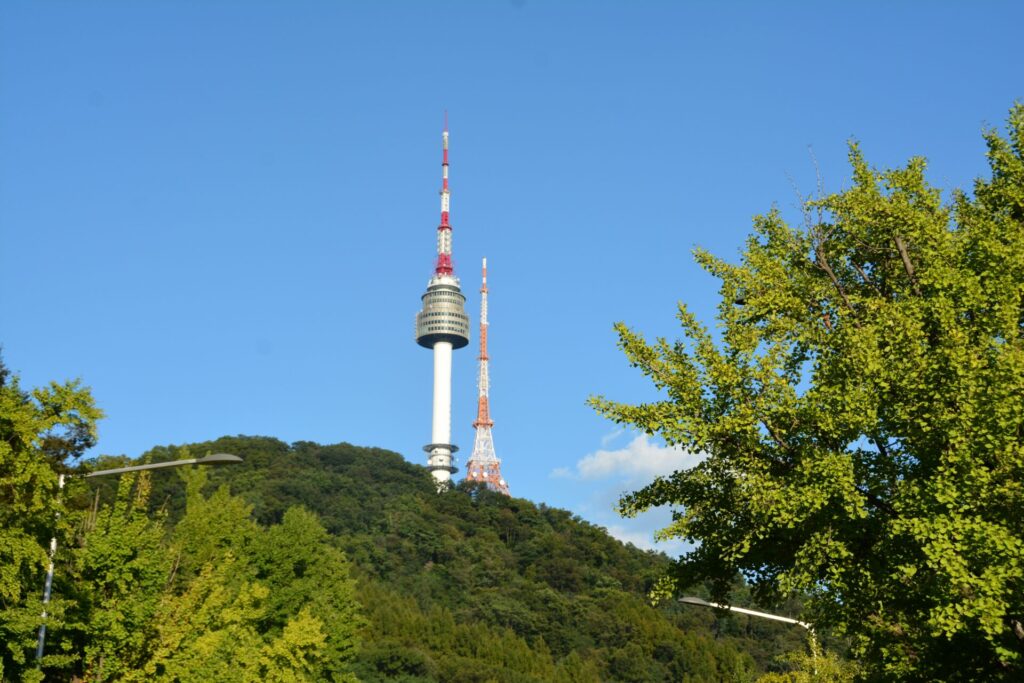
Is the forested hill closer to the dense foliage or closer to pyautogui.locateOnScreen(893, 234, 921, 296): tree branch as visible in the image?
the dense foliage

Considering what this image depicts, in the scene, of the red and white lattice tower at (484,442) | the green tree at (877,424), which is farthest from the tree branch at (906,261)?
the red and white lattice tower at (484,442)

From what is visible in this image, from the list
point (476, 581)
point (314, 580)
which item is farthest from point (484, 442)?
point (314, 580)

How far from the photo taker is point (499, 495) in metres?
176

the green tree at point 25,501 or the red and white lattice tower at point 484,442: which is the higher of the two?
the red and white lattice tower at point 484,442

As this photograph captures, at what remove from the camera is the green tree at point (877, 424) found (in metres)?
16.0

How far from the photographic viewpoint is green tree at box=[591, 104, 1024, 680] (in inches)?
631

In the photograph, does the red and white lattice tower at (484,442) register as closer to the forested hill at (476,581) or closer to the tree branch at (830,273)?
the forested hill at (476,581)

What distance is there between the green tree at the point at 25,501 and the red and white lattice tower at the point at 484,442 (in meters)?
167

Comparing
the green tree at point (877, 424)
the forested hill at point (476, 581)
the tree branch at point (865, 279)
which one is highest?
the forested hill at point (476, 581)

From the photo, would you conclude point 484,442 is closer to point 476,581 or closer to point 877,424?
point 476,581

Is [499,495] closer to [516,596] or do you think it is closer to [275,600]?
[516,596]

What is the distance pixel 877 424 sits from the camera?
1733cm

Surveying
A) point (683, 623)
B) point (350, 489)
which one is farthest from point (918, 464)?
point (350, 489)

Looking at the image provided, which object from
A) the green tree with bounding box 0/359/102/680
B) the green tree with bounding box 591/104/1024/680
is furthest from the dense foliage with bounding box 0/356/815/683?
the green tree with bounding box 591/104/1024/680
